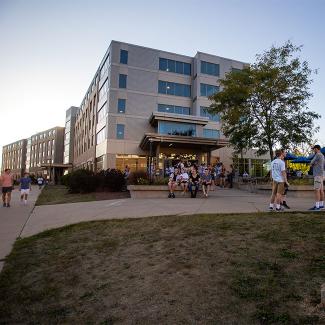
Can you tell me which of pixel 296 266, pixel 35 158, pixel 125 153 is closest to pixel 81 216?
pixel 296 266

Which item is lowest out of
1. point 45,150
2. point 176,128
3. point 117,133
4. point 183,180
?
point 183,180

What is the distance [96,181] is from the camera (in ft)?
62.8

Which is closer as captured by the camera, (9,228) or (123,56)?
(9,228)

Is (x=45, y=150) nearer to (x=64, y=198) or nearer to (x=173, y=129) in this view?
(x=173, y=129)

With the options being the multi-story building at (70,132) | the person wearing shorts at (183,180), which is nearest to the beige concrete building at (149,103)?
the person wearing shorts at (183,180)

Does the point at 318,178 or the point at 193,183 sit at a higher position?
the point at 318,178

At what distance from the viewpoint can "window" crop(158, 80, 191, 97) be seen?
36.1 meters

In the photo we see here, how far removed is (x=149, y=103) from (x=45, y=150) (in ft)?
215

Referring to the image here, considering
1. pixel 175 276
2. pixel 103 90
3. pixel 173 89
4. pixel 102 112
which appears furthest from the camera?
pixel 103 90

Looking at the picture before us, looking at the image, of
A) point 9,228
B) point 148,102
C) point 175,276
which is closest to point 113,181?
point 9,228

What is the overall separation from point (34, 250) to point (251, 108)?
739 inches

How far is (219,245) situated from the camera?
4961 millimetres

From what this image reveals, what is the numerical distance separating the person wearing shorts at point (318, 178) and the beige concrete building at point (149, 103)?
62.4ft

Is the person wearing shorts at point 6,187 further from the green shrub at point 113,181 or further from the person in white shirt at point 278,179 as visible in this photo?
the person in white shirt at point 278,179
